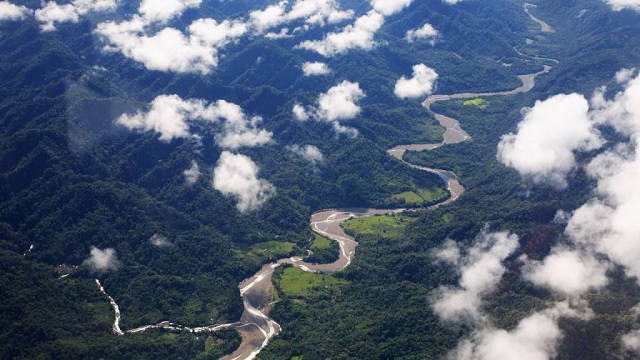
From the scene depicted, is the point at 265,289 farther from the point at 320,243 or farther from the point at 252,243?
the point at 320,243

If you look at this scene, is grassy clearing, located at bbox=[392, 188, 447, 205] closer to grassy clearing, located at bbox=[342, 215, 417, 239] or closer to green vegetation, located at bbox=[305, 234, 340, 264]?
grassy clearing, located at bbox=[342, 215, 417, 239]

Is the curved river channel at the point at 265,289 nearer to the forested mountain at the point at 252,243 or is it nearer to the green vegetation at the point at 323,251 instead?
the green vegetation at the point at 323,251

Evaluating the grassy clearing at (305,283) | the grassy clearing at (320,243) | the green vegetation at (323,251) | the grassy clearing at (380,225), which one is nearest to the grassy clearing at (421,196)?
the grassy clearing at (380,225)

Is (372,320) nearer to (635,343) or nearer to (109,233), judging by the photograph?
(635,343)

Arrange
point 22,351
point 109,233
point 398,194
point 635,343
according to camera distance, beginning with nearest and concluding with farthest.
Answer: point 635,343, point 22,351, point 109,233, point 398,194

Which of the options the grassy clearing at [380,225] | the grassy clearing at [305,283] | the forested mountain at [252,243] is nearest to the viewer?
the forested mountain at [252,243]

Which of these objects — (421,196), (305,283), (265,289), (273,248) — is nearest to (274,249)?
(273,248)

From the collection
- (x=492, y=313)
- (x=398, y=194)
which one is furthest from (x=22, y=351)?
(x=398, y=194)
